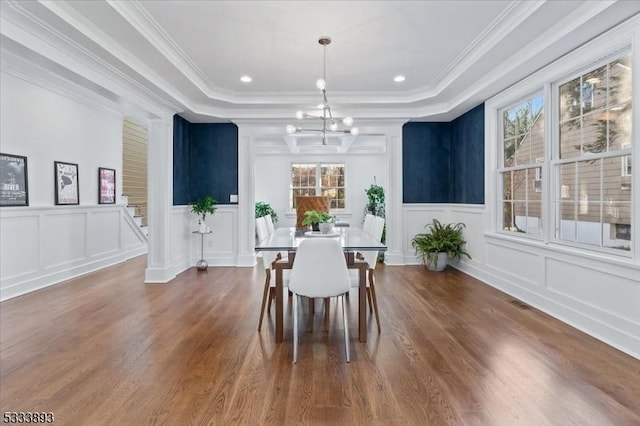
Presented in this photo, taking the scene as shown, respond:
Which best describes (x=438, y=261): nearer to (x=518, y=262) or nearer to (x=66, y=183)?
(x=518, y=262)

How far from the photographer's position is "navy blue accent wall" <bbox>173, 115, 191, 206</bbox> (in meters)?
5.59

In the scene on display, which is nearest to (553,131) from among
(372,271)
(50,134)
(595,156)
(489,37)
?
(595,156)

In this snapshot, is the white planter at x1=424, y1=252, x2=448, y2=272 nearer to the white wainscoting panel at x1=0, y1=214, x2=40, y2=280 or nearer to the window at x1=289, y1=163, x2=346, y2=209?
the window at x1=289, y1=163, x2=346, y2=209

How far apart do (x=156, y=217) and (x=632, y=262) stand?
5.29m

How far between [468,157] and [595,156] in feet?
8.16

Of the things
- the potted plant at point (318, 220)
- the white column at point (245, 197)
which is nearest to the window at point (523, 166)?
the potted plant at point (318, 220)

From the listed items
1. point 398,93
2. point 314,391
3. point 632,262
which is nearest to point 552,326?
point 632,262

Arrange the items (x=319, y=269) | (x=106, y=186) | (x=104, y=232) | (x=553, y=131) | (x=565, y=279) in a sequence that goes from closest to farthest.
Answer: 1. (x=319, y=269)
2. (x=565, y=279)
3. (x=553, y=131)
4. (x=104, y=232)
5. (x=106, y=186)

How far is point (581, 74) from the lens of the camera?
10.9 feet

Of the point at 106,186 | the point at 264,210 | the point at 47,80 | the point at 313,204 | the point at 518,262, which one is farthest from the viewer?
the point at 264,210

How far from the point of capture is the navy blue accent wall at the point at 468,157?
524 cm

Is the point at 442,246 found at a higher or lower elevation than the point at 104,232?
lower

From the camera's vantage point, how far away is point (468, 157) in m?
5.64

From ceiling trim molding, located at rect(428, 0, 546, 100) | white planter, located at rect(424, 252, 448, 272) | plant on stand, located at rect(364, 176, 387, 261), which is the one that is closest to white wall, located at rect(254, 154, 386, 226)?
plant on stand, located at rect(364, 176, 387, 261)
